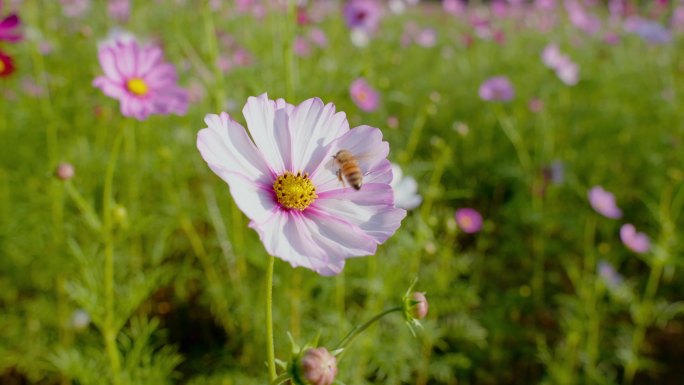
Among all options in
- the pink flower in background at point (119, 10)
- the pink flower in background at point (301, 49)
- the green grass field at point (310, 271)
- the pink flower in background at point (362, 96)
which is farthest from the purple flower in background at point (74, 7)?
the pink flower in background at point (362, 96)

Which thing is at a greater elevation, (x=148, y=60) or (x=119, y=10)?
(x=148, y=60)

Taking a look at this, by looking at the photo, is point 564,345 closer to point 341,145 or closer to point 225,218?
point 225,218

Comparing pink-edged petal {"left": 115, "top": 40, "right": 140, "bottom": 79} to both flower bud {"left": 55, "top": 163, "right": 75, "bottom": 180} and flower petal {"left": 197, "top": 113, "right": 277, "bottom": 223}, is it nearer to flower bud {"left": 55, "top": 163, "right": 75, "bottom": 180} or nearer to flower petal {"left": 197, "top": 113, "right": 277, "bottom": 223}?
flower bud {"left": 55, "top": 163, "right": 75, "bottom": 180}

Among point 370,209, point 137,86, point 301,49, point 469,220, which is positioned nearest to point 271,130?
point 370,209

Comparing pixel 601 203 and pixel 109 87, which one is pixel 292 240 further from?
pixel 601 203

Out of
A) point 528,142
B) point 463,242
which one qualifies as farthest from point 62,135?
point 528,142
